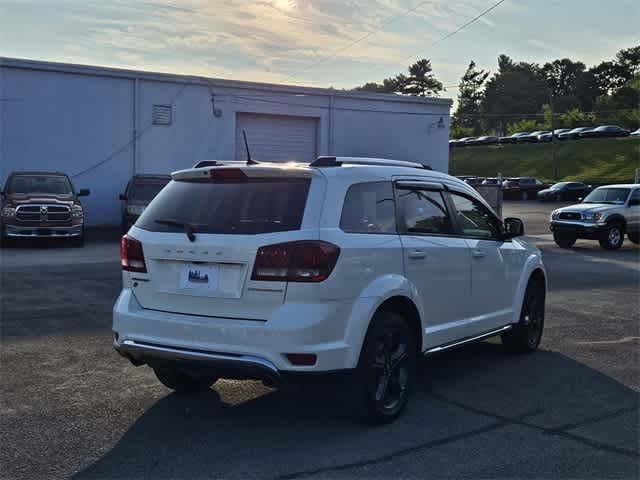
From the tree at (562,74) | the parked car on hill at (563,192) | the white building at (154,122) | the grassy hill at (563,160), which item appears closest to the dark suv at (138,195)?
the white building at (154,122)

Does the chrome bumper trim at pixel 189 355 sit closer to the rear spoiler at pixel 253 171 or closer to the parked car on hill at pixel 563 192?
the rear spoiler at pixel 253 171

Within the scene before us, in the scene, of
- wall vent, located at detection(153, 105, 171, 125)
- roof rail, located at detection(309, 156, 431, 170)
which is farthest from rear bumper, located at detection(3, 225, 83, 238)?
roof rail, located at detection(309, 156, 431, 170)

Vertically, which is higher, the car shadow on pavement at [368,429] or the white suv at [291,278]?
the white suv at [291,278]

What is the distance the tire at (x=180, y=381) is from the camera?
242 inches

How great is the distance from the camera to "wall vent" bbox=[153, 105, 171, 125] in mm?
26312

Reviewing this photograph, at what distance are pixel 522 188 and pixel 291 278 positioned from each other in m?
51.3

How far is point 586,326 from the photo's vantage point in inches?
380

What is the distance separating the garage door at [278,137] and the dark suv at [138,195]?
553cm

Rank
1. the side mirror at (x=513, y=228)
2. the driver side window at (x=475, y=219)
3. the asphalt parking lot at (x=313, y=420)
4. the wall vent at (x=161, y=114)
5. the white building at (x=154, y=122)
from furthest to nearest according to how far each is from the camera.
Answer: the wall vent at (x=161, y=114), the white building at (x=154, y=122), the side mirror at (x=513, y=228), the driver side window at (x=475, y=219), the asphalt parking lot at (x=313, y=420)

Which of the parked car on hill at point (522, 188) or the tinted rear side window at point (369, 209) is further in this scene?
the parked car on hill at point (522, 188)

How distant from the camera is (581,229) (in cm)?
2173

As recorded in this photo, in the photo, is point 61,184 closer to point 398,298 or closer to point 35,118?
point 35,118

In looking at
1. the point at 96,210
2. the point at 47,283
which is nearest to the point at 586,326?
the point at 47,283

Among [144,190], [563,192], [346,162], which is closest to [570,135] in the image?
[563,192]
